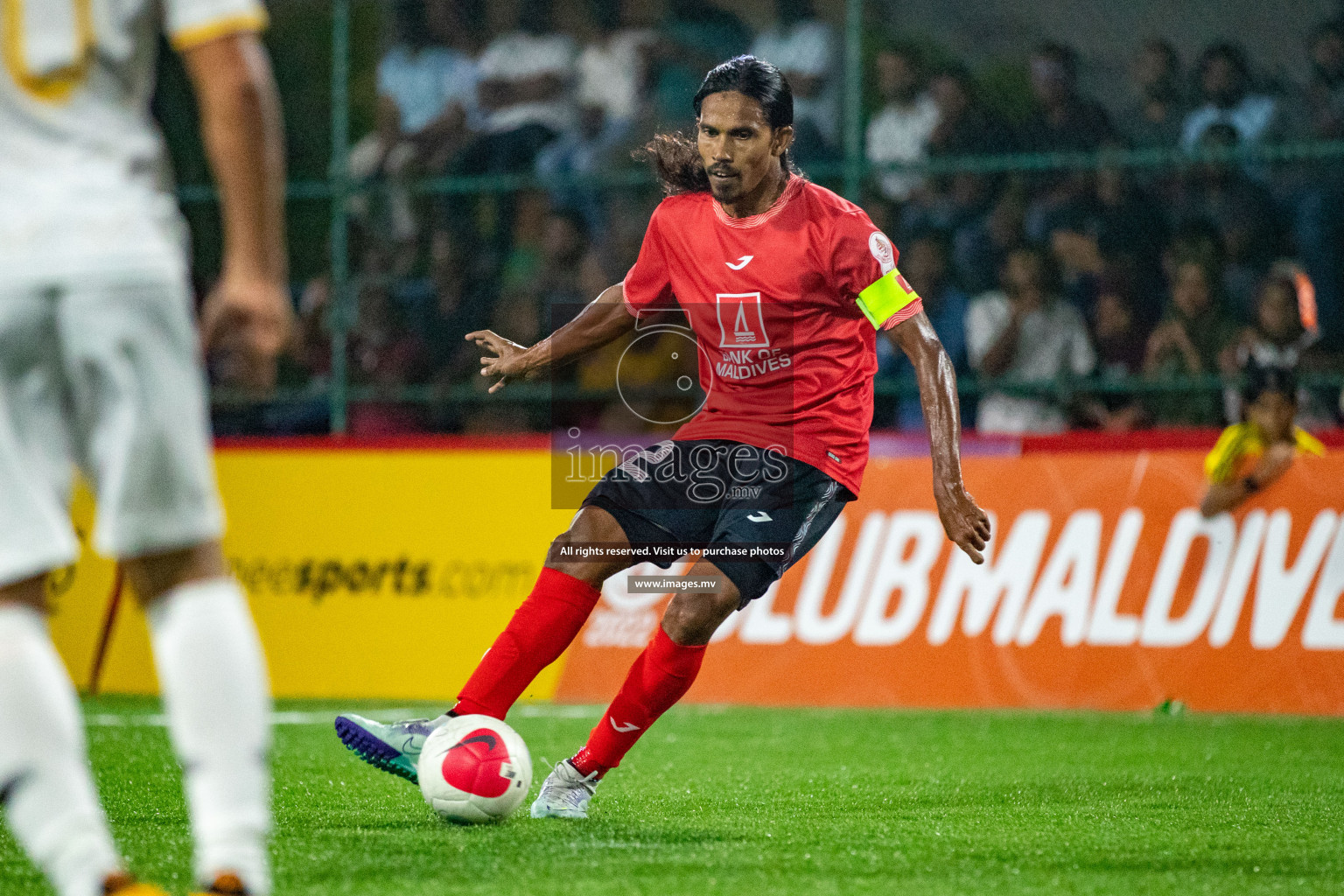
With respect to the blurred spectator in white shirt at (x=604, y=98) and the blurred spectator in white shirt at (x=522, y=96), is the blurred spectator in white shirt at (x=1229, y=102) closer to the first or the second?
the blurred spectator in white shirt at (x=604, y=98)

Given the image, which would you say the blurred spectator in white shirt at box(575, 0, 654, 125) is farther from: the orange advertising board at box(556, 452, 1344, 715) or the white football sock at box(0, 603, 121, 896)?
the white football sock at box(0, 603, 121, 896)

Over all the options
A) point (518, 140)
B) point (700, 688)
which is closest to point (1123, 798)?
point (700, 688)

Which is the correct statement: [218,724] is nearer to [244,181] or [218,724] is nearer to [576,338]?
[244,181]

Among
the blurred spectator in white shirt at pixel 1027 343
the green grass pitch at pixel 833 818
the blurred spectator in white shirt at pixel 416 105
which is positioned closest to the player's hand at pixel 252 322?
the green grass pitch at pixel 833 818

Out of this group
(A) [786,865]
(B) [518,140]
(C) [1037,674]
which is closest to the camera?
(A) [786,865]

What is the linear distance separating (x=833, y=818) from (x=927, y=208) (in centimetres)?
618

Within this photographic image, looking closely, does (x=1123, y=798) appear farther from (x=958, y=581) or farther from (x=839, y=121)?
(x=839, y=121)

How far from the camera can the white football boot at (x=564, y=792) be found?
4961mm

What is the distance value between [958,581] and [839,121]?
3253mm

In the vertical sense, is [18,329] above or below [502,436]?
above

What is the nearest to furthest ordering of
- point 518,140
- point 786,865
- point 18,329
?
point 18,329, point 786,865, point 518,140

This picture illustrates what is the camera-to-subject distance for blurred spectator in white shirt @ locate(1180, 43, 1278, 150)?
10.1 metres

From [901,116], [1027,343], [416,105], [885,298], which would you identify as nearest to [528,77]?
[416,105]

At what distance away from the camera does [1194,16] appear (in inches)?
409
